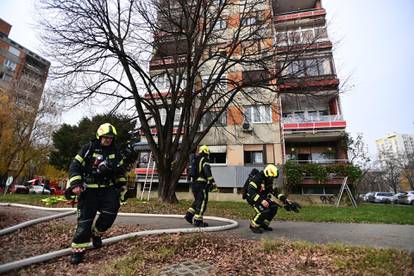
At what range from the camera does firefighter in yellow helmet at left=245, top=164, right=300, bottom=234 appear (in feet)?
19.5

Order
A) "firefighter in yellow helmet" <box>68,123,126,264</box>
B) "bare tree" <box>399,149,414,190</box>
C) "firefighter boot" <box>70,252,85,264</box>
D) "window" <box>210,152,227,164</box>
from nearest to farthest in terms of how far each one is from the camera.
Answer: "firefighter boot" <box>70,252,85,264</box> < "firefighter in yellow helmet" <box>68,123,126,264</box> < "window" <box>210,152,227,164</box> < "bare tree" <box>399,149,414,190</box>

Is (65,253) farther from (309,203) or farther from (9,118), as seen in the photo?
(9,118)

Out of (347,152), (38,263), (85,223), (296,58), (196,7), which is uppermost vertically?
(196,7)

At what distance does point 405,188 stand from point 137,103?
77.4 meters

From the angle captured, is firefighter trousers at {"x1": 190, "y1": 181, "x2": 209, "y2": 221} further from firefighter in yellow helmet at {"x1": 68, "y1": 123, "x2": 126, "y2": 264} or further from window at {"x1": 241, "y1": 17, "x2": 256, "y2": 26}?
window at {"x1": 241, "y1": 17, "x2": 256, "y2": 26}

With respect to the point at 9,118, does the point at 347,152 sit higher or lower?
lower

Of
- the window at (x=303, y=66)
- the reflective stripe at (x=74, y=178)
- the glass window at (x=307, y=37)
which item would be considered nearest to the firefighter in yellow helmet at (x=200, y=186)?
the reflective stripe at (x=74, y=178)

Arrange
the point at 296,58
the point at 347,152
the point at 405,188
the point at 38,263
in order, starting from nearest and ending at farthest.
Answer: the point at 38,263, the point at 296,58, the point at 347,152, the point at 405,188

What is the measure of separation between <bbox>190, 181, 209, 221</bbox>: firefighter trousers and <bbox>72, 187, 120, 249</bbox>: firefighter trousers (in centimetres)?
259

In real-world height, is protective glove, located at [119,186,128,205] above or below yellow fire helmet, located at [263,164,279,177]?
below

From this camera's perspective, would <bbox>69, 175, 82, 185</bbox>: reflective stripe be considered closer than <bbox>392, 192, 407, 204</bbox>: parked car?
Yes

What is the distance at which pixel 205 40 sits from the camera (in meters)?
11.9

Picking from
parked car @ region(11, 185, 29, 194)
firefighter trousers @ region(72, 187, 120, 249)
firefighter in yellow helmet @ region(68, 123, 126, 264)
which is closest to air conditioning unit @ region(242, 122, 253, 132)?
firefighter in yellow helmet @ region(68, 123, 126, 264)

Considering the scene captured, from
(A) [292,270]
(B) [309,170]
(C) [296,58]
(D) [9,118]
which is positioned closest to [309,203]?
(B) [309,170]
